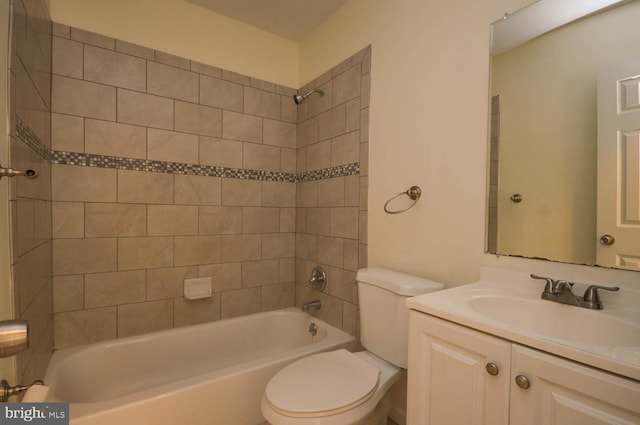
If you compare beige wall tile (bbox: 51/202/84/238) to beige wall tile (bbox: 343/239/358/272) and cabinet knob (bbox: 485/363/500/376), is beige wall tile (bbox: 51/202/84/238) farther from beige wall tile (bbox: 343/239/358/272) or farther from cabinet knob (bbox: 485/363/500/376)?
cabinet knob (bbox: 485/363/500/376)

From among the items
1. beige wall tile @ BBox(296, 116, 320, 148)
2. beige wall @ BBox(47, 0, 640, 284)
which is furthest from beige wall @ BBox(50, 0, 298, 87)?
beige wall tile @ BBox(296, 116, 320, 148)

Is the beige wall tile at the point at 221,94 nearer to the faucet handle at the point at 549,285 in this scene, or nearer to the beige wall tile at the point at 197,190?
the beige wall tile at the point at 197,190

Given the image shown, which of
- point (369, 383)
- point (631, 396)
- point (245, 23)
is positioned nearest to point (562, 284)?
point (631, 396)

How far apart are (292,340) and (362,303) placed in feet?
3.16

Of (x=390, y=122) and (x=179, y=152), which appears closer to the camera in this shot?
(x=390, y=122)

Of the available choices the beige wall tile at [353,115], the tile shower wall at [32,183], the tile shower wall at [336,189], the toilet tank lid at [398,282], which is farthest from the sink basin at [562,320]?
the tile shower wall at [32,183]

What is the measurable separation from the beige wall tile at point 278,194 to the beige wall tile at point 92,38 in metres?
1.23

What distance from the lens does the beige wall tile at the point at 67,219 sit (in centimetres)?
168

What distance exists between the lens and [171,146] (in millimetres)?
1990

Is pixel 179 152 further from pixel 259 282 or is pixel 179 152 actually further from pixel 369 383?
pixel 369 383

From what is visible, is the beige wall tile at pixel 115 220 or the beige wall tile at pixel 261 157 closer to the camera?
the beige wall tile at pixel 115 220

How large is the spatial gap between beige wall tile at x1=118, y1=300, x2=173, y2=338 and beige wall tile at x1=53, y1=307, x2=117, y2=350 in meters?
0.05

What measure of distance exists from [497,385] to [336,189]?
147cm

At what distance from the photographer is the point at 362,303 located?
1600 mm
